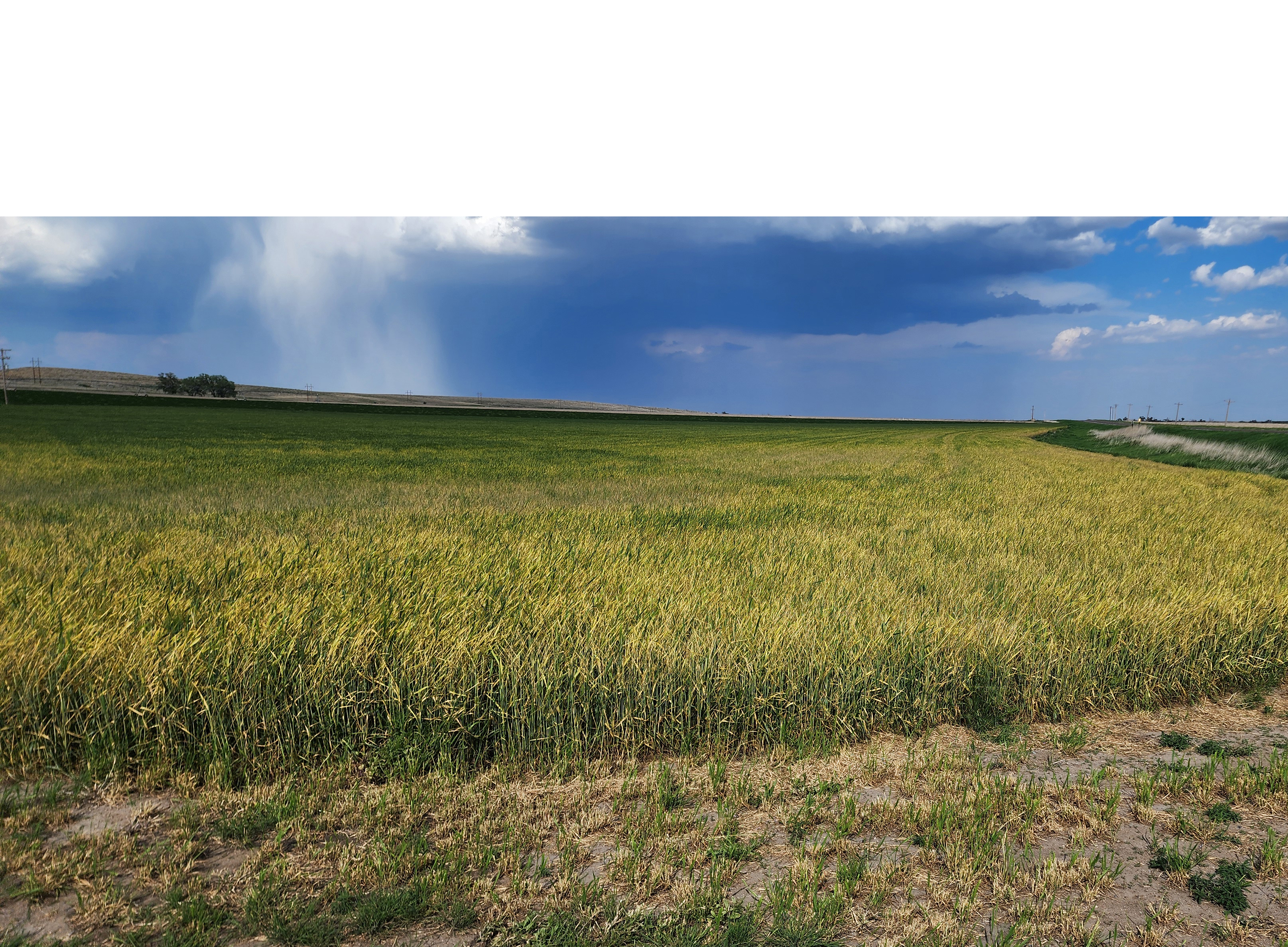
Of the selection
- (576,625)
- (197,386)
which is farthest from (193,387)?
(576,625)

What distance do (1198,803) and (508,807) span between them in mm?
3964

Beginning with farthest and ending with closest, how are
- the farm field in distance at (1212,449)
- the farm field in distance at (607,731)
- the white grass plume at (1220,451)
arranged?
the farm field in distance at (1212,449), the white grass plume at (1220,451), the farm field in distance at (607,731)

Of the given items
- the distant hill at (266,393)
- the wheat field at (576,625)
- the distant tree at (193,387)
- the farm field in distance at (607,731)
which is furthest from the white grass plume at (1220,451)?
the distant tree at (193,387)

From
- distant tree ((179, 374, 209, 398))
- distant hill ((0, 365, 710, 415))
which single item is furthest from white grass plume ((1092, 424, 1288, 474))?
distant tree ((179, 374, 209, 398))

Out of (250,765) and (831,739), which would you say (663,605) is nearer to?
(831,739)

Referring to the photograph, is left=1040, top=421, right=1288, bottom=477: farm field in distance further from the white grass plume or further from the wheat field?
the wheat field

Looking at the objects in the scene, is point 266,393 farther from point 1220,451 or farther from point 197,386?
point 1220,451

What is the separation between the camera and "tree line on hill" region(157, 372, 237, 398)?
127 metres

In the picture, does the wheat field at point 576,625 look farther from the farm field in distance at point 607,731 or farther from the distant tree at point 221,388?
the distant tree at point 221,388

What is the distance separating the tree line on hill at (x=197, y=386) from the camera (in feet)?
415

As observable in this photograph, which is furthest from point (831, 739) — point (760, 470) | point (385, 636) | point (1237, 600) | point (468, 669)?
point (760, 470)

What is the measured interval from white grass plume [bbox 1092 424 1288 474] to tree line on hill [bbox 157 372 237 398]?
15315cm

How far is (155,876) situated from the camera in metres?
2.62

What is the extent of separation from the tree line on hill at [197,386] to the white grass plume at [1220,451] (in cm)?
15315
